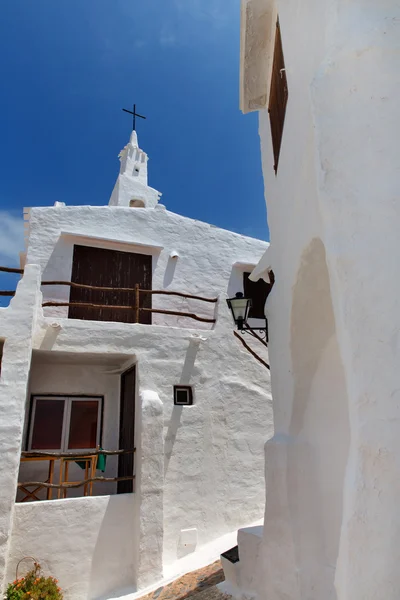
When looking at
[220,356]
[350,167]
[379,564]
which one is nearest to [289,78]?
[350,167]

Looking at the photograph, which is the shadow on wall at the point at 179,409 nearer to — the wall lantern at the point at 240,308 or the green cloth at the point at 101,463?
the green cloth at the point at 101,463

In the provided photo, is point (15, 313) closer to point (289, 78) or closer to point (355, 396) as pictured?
point (289, 78)

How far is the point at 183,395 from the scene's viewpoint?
862cm

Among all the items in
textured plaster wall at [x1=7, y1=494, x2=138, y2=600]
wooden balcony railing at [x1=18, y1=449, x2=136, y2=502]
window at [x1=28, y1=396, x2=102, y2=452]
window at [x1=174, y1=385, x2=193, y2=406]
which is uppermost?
window at [x1=174, y1=385, x2=193, y2=406]

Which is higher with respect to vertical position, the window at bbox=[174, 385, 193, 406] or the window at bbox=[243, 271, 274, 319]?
the window at bbox=[243, 271, 274, 319]

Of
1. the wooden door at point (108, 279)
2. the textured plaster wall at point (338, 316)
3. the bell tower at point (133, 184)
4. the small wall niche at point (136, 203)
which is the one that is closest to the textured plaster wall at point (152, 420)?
the wooden door at point (108, 279)

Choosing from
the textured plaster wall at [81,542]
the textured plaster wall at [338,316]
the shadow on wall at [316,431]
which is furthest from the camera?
the textured plaster wall at [81,542]

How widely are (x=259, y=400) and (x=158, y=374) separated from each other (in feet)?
8.31

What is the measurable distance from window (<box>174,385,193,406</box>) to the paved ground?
2855 mm

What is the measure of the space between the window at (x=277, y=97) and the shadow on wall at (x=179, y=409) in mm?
4644

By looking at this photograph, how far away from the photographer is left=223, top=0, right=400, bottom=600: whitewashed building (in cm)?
212

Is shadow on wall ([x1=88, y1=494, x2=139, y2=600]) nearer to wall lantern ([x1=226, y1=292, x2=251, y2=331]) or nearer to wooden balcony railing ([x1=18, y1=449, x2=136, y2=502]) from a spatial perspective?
wooden balcony railing ([x1=18, y1=449, x2=136, y2=502])

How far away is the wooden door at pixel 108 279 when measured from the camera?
10055 mm

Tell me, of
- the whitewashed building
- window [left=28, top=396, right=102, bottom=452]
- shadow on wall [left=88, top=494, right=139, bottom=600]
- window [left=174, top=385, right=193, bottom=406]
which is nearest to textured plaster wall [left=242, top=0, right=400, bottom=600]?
the whitewashed building
